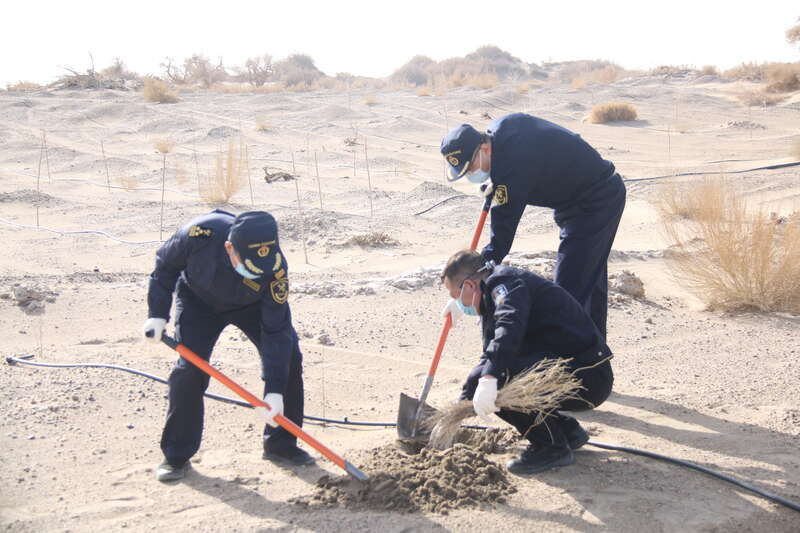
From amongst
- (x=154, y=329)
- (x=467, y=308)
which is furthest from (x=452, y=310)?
(x=154, y=329)

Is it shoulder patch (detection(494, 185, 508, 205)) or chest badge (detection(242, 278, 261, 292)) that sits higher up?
shoulder patch (detection(494, 185, 508, 205))

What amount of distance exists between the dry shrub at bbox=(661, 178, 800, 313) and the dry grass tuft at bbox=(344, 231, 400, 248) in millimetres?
3605

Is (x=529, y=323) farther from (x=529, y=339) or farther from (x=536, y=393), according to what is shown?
(x=536, y=393)

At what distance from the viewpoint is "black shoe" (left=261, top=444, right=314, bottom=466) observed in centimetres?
415

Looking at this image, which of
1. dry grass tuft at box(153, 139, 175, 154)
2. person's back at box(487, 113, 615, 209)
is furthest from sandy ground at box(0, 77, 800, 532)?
dry grass tuft at box(153, 139, 175, 154)

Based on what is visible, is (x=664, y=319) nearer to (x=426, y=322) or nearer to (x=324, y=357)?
(x=426, y=322)

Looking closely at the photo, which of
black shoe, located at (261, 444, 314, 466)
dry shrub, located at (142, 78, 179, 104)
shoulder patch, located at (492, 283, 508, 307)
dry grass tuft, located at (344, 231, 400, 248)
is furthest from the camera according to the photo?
dry shrub, located at (142, 78, 179, 104)

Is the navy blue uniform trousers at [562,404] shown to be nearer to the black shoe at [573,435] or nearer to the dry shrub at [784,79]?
the black shoe at [573,435]

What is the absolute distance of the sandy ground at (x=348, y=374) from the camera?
363cm

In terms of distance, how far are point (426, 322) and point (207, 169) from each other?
33.5 feet

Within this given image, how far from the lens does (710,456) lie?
4.11 metres

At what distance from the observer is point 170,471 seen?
156 inches

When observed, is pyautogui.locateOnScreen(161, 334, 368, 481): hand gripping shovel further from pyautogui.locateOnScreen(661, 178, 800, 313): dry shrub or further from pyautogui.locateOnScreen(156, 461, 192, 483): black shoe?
pyautogui.locateOnScreen(661, 178, 800, 313): dry shrub

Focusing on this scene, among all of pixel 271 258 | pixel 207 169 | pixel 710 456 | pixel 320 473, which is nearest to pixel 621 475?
pixel 710 456
